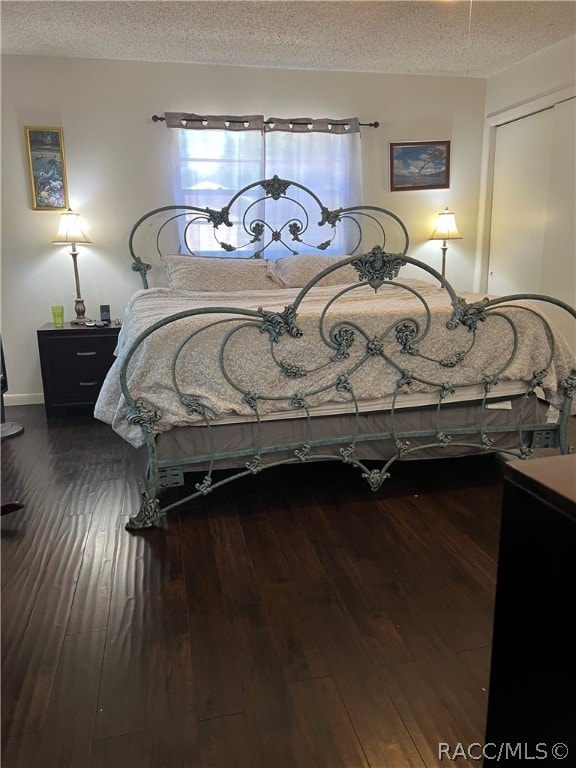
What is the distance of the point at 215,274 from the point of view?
3680 millimetres

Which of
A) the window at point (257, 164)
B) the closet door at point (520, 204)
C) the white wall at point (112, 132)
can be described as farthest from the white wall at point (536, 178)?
the window at point (257, 164)

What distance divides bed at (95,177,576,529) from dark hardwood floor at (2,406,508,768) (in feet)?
0.71

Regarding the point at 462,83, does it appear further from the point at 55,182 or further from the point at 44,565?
the point at 44,565

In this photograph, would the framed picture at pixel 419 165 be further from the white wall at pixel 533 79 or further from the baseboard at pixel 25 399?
the baseboard at pixel 25 399

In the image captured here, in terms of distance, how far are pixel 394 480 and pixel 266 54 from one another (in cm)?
306

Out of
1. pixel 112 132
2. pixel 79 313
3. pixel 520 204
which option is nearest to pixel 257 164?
pixel 112 132

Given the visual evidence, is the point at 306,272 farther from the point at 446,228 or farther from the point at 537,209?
the point at 537,209

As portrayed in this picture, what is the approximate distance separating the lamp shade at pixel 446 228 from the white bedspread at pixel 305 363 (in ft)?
6.88

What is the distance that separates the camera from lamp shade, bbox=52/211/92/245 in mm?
3691

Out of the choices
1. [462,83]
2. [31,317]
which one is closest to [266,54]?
[462,83]

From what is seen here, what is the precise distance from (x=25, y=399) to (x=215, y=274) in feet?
5.73

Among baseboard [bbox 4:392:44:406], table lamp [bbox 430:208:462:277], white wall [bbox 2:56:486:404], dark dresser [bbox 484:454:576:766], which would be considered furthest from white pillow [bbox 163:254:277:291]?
dark dresser [bbox 484:454:576:766]

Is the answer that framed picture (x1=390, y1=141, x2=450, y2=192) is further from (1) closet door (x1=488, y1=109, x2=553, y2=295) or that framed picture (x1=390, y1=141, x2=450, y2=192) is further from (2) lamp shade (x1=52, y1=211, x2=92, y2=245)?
(2) lamp shade (x1=52, y1=211, x2=92, y2=245)

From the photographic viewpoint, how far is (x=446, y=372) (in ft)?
7.55
